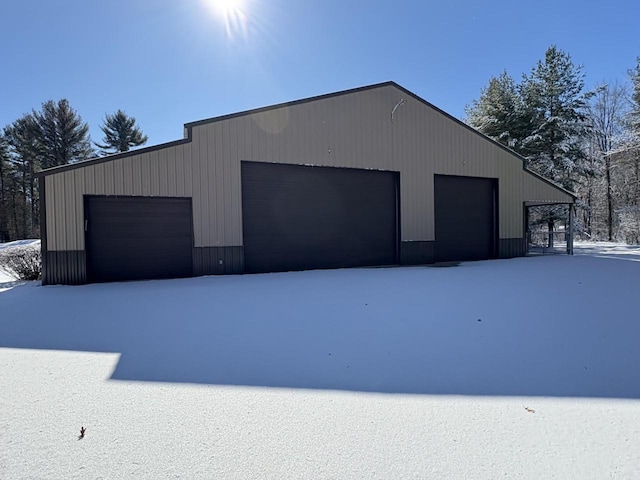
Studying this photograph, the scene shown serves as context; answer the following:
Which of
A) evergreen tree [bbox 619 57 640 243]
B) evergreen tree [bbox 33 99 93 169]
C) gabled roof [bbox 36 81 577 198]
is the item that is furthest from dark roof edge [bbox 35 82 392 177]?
evergreen tree [bbox 33 99 93 169]

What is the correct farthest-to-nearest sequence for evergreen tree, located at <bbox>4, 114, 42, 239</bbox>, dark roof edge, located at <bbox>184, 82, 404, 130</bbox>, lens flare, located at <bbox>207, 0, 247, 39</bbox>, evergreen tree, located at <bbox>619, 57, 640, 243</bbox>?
evergreen tree, located at <bbox>4, 114, 42, 239</bbox>
evergreen tree, located at <bbox>619, 57, 640, 243</bbox>
dark roof edge, located at <bbox>184, 82, 404, 130</bbox>
lens flare, located at <bbox>207, 0, 247, 39</bbox>

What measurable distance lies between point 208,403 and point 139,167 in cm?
773

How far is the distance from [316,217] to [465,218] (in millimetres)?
5974

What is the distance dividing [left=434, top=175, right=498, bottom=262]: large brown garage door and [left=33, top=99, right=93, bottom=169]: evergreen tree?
28497 mm

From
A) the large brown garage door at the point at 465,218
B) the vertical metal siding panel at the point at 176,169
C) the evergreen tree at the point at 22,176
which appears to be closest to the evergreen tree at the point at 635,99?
the large brown garage door at the point at 465,218

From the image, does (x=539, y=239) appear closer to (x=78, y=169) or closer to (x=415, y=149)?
(x=415, y=149)

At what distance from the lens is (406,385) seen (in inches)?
108

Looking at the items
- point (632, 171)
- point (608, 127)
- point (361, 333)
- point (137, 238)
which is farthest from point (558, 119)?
point (137, 238)

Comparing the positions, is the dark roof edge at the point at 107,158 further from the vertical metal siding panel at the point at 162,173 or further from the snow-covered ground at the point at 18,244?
the snow-covered ground at the point at 18,244

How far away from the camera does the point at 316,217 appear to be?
10.7 meters

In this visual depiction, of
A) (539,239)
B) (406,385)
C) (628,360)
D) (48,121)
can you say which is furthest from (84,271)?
(48,121)

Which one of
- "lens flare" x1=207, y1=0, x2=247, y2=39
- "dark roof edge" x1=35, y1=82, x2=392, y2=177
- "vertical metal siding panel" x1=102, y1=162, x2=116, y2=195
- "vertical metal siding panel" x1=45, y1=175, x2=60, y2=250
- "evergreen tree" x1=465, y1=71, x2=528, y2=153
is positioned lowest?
"vertical metal siding panel" x1=45, y1=175, x2=60, y2=250

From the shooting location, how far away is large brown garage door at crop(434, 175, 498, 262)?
500 inches

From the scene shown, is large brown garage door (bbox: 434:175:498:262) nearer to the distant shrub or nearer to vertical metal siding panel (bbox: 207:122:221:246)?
vertical metal siding panel (bbox: 207:122:221:246)
